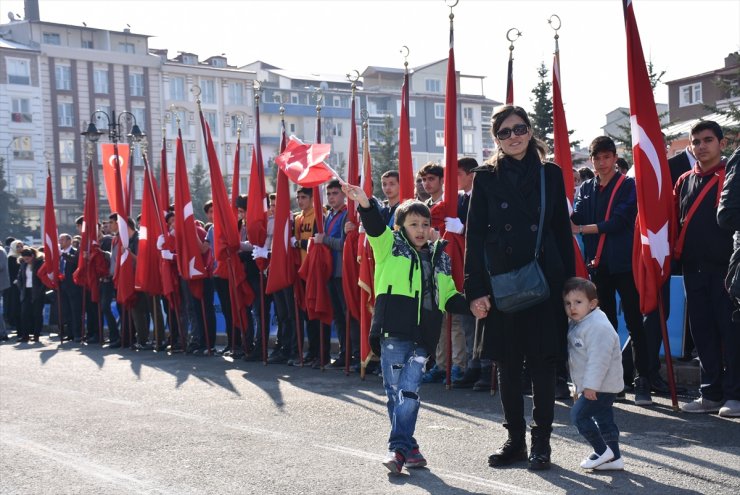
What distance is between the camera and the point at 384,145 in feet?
236

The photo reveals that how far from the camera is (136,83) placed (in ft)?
274

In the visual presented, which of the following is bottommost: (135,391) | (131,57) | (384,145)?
(135,391)

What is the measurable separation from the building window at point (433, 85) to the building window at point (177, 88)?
2548cm

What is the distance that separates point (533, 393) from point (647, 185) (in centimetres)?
290

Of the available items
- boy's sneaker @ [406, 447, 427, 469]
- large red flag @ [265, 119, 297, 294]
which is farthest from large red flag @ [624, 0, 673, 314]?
large red flag @ [265, 119, 297, 294]

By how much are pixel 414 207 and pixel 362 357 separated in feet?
14.2

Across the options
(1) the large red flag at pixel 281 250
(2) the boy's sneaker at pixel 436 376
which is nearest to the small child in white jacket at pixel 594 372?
(2) the boy's sneaker at pixel 436 376

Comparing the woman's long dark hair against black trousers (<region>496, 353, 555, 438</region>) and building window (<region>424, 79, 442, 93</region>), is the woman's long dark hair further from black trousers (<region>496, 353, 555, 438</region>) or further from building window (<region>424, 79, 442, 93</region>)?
building window (<region>424, 79, 442, 93</region>)

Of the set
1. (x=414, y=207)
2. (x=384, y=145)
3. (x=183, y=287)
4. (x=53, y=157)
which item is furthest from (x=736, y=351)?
(x=53, y=157)

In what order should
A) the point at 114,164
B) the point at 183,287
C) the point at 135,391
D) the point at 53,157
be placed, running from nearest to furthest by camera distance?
the point at 135,391
the point at 183,287
the point at 114,164
the point at 53,157

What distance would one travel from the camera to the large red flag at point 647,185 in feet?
26.5

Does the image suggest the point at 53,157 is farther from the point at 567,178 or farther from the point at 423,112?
the point at 567,178

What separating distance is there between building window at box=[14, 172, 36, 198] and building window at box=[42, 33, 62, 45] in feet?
36.6

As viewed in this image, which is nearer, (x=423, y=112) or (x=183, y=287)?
(x=183, y=287)
